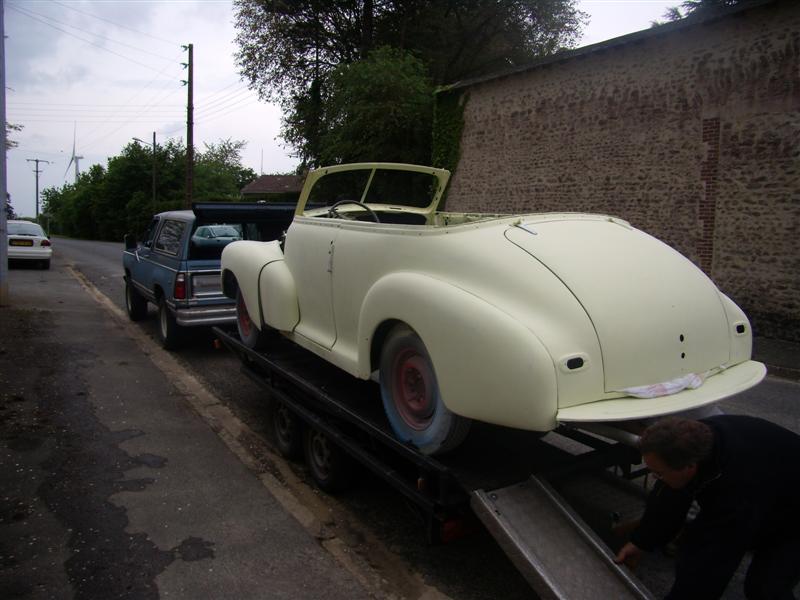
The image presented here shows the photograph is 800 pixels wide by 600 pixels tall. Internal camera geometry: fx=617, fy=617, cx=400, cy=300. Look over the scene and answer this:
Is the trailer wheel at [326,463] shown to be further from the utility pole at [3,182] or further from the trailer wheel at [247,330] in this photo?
the utility pole at [3,182]

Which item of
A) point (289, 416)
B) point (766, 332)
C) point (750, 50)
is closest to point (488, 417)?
point (289, 416)

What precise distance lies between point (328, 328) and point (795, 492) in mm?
2829

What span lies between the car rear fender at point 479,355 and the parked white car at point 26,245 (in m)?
18.7

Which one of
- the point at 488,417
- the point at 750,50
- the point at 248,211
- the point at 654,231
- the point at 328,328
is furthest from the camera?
the point at 654,231

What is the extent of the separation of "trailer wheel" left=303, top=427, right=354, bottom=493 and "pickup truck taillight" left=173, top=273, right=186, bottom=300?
402cm

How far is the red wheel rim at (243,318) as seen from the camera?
5730 millimetres

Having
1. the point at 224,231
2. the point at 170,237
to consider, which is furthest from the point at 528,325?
the point at 170,237

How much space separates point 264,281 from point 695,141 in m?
9.81

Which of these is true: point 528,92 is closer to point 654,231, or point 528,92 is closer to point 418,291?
point 654,231

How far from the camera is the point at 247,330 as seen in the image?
5.76 meters

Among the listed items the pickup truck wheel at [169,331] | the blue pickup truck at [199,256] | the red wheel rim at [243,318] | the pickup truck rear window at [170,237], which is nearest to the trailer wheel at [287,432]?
the red wheel rim at [243,318]

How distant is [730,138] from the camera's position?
11062 millimetres

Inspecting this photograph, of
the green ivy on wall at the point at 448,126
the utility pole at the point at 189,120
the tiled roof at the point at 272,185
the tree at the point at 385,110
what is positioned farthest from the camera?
the tiled roof at the point at 272,185

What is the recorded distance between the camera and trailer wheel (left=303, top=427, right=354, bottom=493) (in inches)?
162
